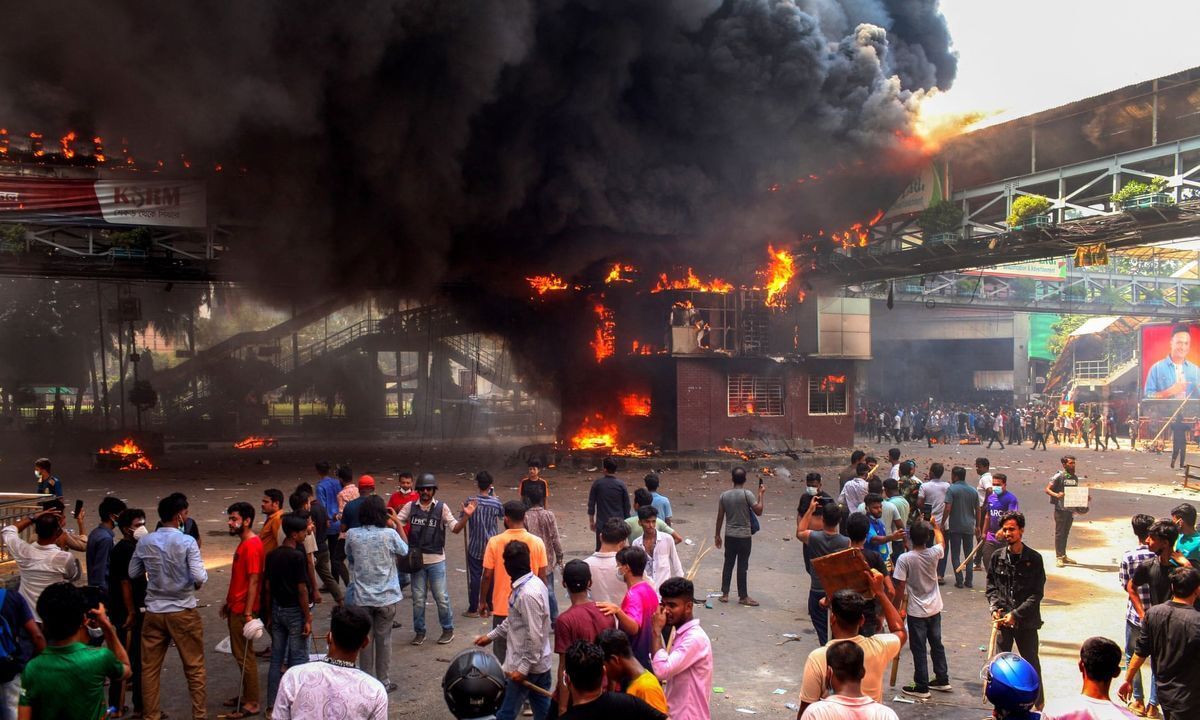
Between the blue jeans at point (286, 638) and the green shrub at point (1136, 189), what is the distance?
54.2 feet

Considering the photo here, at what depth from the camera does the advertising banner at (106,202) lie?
16.6 metres

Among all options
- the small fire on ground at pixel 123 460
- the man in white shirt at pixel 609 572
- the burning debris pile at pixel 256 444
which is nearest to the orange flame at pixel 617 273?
the small fire on ground at pixel 123 460

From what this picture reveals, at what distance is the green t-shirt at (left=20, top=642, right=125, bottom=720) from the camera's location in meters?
3.60

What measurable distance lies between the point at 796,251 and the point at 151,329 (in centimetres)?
3651

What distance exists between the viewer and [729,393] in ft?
77.3

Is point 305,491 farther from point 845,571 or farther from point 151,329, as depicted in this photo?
point 151,329

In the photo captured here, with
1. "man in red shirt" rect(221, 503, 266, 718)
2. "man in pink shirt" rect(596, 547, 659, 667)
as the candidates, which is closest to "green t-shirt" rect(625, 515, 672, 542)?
"man in pink shirt" rect(596, 547, 659, 667)

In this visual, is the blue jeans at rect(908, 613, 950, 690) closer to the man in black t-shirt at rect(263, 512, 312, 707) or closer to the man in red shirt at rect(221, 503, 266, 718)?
the man in black t-shirt at rect(263, 512, 312, 707)

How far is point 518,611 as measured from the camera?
478 centimetres

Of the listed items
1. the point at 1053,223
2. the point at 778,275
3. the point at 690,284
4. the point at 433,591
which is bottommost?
the point at 433,591

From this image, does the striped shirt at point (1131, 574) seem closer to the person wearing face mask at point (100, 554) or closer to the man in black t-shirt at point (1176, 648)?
the man in black t-shirt at point (1176, 648)

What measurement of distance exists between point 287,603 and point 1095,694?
4693mm

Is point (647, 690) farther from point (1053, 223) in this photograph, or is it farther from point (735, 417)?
point (735, 417)

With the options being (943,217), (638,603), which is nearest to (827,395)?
(943,217)
